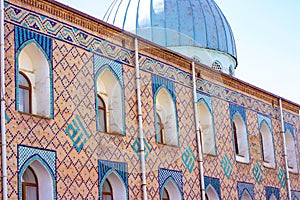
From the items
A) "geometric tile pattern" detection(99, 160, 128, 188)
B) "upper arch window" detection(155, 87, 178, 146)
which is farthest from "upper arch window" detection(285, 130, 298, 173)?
"geometric tile pattern" detection(99, 160, 128, 188)

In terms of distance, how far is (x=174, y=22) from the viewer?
802 inches

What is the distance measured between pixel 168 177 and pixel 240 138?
4082 mm

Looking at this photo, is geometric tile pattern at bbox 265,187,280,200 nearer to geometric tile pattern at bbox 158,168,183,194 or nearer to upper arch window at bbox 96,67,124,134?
geometric tile pattern at bbox 158,168,183,194

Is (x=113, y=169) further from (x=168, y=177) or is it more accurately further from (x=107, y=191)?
(x=168, y=177)

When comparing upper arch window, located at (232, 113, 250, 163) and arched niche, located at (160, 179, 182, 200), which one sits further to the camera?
upper arch window, located at (232, 113, 250, 163)

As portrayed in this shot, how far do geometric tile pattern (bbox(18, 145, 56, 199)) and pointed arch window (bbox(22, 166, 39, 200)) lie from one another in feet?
0.92

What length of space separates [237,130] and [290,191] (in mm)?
2653

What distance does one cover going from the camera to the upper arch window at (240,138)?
59.5 ft

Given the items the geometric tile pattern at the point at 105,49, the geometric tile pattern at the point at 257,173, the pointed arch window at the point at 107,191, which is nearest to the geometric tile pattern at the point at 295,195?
the geometric tile pattern at the point at 257,173

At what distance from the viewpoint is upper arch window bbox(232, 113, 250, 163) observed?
18141mm

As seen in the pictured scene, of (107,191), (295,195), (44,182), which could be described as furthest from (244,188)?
(44,182)

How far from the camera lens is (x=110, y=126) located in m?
13.8

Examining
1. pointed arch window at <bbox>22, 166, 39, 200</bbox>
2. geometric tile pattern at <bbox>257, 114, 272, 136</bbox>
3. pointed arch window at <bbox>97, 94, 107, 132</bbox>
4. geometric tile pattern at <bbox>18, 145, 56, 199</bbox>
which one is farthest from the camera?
geometric tile pattern at <bbox>257, 114, 272, 136</bbox>

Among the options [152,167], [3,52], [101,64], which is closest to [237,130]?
[152,167]
